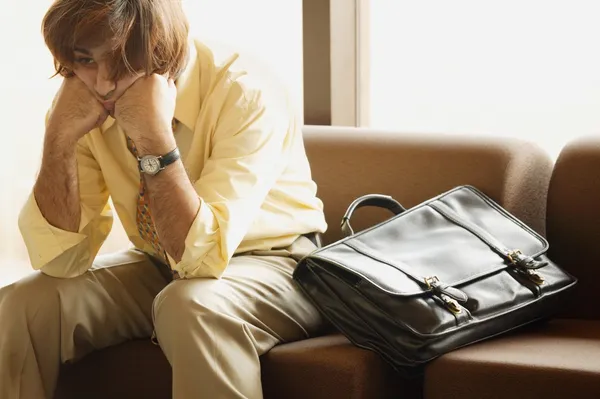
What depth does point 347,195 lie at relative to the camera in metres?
2.30

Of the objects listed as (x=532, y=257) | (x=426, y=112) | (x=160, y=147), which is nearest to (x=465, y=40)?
(x=426, y=112)

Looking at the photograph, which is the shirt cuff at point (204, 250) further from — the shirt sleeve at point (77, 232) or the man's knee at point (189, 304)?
the shirt sleeve at point (77, 232)

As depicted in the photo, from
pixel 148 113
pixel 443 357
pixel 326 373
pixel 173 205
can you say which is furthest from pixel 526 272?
pixel 148 113

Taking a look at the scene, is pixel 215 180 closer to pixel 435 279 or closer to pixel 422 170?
pixel 435 279

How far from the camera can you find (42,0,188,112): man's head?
70.6 inches

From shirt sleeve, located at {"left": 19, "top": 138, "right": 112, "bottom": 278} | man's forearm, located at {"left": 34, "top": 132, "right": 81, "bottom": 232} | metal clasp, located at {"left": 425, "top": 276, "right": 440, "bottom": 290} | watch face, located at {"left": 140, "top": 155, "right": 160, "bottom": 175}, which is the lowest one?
metal clasp, located at {"left": 425, "top": 276, "right": 440, "bottom": 290}

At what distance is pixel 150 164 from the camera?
5.96ft

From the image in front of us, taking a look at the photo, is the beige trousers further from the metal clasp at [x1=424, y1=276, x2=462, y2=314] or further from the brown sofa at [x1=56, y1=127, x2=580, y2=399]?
the metal clasp at [x1=424, y1=276, x2=462, y2=314]

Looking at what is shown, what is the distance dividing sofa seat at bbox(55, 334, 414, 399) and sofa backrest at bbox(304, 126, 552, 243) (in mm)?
497

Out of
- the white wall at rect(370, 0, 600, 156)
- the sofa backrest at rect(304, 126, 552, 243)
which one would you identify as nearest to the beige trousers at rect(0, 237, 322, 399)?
the sofa backrest at rect(304, 126, 552, 243)

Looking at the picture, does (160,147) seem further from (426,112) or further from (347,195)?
(426,112)

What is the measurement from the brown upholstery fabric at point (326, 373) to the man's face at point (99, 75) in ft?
2.06

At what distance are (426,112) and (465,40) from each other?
28 centimetres

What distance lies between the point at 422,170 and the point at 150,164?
0.75 m
